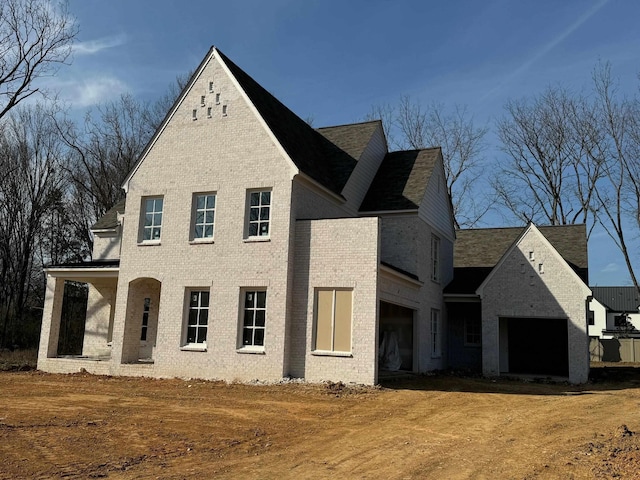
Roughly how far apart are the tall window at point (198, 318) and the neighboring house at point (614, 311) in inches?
1827

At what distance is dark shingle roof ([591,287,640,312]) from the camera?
57659 millimetres

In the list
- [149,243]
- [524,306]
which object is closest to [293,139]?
[149,243]

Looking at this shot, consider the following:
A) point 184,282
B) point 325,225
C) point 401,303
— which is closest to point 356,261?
point 325,225

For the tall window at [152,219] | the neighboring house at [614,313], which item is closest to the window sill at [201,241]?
the tall window at [152,219]

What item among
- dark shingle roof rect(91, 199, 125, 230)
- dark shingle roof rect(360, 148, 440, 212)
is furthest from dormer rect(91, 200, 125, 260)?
dark shingle roof rect(360, 148, 440, 212)

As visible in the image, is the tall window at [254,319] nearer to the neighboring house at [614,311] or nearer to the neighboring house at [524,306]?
the neighboring house at [524,306]

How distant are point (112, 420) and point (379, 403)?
5.98m

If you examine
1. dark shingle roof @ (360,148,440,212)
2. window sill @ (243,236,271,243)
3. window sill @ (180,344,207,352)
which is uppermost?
dark shingle roof @ (360,148,440,212)

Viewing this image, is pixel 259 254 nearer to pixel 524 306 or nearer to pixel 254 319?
pixel 254 319

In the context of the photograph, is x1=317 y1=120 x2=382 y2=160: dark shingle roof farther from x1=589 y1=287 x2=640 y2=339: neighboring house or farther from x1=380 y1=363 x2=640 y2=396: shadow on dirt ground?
x1=589 y1=287 x2=640 y2=339: neighboring house

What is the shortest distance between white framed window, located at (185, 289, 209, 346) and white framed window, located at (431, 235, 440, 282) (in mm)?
9658

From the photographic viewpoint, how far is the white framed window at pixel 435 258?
2311 cm

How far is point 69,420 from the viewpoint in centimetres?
1099

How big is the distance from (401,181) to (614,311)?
4533cm
